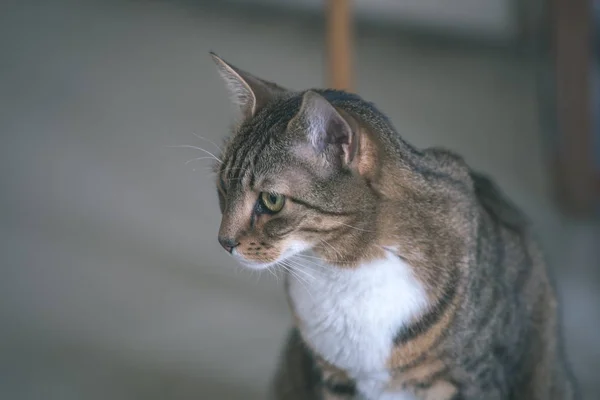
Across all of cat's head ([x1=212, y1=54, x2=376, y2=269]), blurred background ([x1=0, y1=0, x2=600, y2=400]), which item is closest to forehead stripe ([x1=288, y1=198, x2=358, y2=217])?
cat's head ([x1=212, y1=54, x2=376, y2=269])

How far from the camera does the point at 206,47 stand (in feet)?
8.37

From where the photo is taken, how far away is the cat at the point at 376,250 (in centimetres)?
80

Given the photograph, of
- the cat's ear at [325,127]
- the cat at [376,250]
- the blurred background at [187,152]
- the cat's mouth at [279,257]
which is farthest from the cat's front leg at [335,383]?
the blurred background at [187,152]

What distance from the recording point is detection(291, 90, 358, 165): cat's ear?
732mm

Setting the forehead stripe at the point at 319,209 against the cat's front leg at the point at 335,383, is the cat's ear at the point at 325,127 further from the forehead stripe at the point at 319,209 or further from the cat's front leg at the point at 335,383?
the cat's front leg at the point at 335,383

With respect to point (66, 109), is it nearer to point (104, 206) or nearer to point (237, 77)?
point (104, 206)

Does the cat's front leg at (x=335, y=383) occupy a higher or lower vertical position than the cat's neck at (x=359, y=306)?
lower

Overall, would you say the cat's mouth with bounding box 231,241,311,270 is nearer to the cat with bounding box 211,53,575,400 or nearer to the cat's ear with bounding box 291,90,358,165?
the cat with bounding box 211,53,575,400

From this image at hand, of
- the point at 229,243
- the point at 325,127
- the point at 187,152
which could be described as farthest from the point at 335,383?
the point at 187,152

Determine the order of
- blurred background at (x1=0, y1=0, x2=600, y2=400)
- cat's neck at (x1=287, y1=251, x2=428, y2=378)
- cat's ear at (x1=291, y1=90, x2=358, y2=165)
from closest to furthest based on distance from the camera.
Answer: cat's ear at (x1=291, y1=90, x2=358, y2=165), cat's neck at (x1=287, y1=251, x2=428, y2=378), blurred background at (x1=0, y1=0, x2=600, y2=400)

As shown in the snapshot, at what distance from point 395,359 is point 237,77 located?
0.40m

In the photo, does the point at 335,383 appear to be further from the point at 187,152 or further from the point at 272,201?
the point at 187,152

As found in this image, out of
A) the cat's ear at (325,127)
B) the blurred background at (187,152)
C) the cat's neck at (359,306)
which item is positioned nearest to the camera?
the cat's ear at (325,127)

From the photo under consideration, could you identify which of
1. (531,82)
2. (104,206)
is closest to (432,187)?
(104,206)
